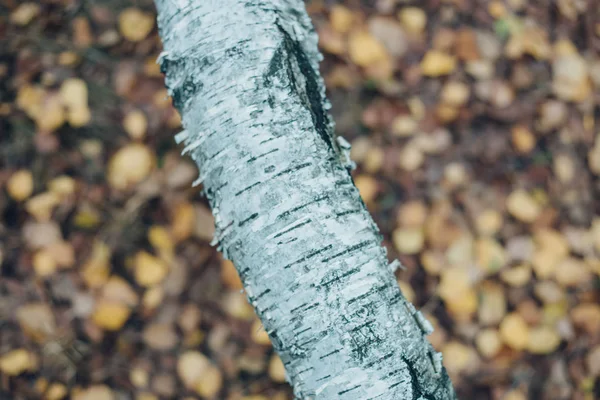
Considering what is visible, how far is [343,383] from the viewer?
0.57 metres

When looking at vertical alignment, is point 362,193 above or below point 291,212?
above

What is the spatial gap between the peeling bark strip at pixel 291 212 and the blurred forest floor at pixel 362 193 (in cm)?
70

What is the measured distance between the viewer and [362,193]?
1.36 m

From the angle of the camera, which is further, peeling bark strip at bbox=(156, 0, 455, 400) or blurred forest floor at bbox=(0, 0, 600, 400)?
blurred forest floor at bbox=(0, 0, 600, 400)

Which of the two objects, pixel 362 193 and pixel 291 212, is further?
pixel 362 193

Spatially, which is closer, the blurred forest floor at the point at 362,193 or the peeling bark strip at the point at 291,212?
the peeling bark strip at the point at 291,212

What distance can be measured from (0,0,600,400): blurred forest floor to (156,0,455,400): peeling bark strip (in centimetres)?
70

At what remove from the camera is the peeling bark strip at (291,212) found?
0.57 metres

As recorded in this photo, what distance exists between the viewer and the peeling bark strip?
567 mm

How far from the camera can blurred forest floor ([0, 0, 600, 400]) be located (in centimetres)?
126

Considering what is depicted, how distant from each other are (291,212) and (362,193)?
0.80 m

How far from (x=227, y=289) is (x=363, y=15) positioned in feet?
3.31

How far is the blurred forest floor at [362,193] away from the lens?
4.14ft

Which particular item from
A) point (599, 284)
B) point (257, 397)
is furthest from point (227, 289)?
point (599, 284)
